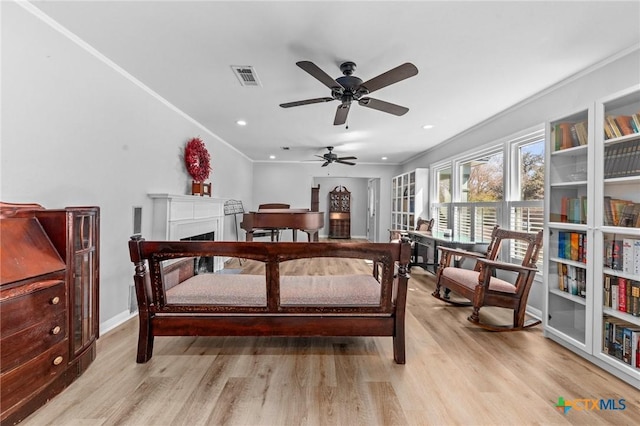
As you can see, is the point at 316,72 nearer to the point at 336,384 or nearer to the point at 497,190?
the point at 336,384

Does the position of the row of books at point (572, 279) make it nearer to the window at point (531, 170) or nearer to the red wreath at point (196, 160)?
the window at point (531, 170)

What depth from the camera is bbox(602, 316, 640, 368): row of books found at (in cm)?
187

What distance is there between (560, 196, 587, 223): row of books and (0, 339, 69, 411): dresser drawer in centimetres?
384

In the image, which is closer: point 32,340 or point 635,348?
point 32,340

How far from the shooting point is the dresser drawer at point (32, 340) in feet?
4.42

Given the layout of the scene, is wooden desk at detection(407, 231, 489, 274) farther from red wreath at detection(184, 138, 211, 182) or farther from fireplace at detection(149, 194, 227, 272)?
red wreath at detection(184, 138, 211, 182)

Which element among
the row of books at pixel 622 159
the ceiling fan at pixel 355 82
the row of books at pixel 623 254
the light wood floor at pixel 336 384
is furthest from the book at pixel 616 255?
the ceiling fan at pixel 355 82

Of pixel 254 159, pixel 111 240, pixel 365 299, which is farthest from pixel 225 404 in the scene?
pixel 254 159

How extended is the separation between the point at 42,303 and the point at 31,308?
0.06 m

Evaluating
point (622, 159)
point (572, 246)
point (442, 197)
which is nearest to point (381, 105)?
point (622, 159)

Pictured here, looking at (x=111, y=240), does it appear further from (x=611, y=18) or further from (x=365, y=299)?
(x=611, y=18)

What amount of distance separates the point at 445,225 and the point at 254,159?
201 inches

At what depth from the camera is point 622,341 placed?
195 cm

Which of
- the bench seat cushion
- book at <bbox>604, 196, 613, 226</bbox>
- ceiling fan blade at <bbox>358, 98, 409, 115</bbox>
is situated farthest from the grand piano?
book at <bbox>604, 196, 613, 226</bbox>
